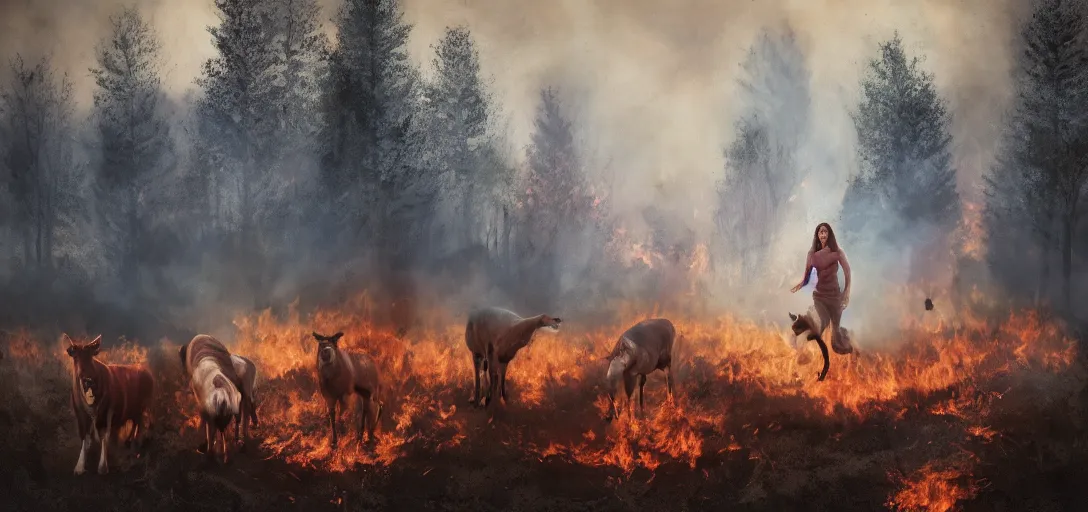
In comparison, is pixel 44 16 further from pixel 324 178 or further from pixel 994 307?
pixel 994 307

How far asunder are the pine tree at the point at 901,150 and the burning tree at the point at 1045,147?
63 cm

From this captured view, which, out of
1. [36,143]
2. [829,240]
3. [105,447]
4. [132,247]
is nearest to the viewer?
[105,447]

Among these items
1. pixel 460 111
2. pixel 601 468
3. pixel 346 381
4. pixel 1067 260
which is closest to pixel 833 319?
pixel 601 468

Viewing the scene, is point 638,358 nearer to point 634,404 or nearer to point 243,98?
point 634,404

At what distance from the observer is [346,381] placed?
9.52 metres

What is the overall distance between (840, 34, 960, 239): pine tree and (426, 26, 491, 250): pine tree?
14.6ft

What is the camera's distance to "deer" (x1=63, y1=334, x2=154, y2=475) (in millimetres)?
9289

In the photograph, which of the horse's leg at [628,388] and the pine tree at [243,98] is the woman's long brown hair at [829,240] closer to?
the horse's leg at [628,388]

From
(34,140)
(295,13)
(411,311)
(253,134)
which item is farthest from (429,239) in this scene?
(34,140)

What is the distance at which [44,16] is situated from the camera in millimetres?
10641

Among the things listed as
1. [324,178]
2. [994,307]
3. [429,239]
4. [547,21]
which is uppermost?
[547,21]

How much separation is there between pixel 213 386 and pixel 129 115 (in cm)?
358

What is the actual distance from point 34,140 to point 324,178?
3351mm

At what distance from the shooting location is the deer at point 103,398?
9.29m
